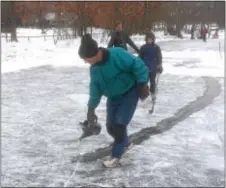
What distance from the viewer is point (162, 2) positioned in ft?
143

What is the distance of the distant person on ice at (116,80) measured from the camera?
4171 mm

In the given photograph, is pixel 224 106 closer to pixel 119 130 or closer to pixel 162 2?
pixel 119 130

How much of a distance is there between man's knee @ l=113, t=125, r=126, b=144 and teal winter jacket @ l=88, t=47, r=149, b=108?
350 millimetres

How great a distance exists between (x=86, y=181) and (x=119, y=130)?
64 cm

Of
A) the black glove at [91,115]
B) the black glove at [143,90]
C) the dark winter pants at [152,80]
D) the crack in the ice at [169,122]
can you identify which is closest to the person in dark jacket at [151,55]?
the dark winter pants at [152,80]

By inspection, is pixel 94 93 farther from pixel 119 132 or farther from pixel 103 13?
pixel 103 13

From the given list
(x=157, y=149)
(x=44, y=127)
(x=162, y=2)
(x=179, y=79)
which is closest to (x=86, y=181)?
(x=157, y=149)

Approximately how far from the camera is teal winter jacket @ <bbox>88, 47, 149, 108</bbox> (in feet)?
14.0

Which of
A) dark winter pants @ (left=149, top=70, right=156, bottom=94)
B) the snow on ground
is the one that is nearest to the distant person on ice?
the snow on ground

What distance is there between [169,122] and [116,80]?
2.87 metres

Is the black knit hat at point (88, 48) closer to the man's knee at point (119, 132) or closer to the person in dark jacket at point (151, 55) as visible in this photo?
the man's knee at point (119, 132)

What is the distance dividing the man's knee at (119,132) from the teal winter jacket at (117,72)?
35 centimetres

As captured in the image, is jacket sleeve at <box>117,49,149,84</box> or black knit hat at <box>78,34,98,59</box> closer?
black knit hat at <box>78,34,98,59</box>

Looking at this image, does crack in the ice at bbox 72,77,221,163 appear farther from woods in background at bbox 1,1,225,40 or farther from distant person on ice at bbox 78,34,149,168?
woods in background at bbox 1,1,225,40
